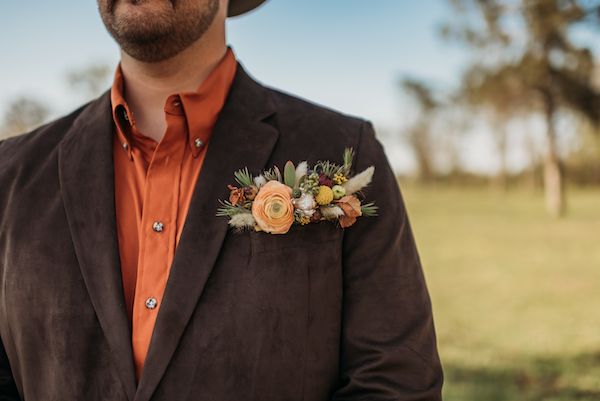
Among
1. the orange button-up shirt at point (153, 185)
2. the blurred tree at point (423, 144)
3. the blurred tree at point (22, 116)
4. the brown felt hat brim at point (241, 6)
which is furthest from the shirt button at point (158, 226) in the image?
the blurred tree at point (423, 144)

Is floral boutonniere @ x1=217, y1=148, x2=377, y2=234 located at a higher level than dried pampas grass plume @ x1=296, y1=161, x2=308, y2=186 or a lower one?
lower

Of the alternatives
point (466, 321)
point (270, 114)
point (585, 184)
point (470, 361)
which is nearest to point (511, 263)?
point (466, 321)

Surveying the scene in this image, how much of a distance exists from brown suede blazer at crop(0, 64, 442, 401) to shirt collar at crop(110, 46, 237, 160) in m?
0.05

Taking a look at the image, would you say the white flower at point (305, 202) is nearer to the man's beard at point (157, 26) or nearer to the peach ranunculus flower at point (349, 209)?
the peach ranunculus flower at point (349, 209)

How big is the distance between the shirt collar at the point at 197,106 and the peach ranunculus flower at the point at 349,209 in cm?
49

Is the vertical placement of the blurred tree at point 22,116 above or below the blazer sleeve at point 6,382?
above

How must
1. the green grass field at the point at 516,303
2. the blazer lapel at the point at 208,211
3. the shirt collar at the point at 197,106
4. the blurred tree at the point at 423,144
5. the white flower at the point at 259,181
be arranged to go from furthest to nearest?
1. the blurred tree at the point at 423,144
2. the green grass field at the point at 516,303
3. the shirt collar at the point at 197,106
4. the white flower at the point at 259,181
5. the blazer lapel at the point at 208,211

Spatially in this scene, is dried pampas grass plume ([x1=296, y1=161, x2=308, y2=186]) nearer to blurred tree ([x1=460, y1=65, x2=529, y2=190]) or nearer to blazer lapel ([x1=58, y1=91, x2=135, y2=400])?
blazer lapel ([x1=58, y1=91, x2=135, y2=400])

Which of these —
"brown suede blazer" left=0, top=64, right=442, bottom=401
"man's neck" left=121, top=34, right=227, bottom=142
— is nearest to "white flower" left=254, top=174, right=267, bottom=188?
"brown suede blazer" left=0, top=64, right=442, bottom=401

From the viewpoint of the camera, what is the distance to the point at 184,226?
6.48 feet

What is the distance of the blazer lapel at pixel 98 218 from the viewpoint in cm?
190

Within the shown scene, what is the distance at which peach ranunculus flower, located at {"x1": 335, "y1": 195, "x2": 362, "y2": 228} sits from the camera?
194cm

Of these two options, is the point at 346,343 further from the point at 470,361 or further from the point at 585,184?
the point at 585,184

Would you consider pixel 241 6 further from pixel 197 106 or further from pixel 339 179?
pixel 339 179
